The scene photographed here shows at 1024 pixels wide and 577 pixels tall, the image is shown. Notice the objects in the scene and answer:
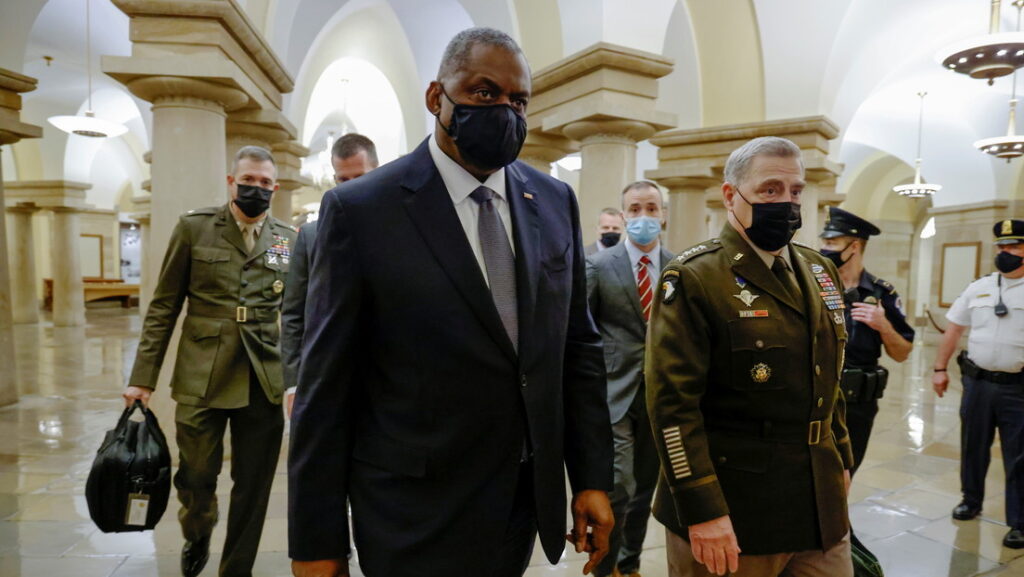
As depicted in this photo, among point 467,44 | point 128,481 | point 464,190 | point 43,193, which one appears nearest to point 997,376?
point 464,190

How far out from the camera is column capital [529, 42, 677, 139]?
15.7ft

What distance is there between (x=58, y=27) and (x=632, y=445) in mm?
12889

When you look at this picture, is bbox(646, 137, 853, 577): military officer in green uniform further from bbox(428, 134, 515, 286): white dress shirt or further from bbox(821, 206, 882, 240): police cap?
bbox(821, 206, 882, 240): police cap

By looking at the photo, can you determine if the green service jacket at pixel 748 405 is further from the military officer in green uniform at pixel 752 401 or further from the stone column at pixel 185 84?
the stone column at pixel 185 84

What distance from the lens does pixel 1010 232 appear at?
3842mm

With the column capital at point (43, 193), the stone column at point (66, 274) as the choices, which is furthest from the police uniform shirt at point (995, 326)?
the column capital at point (43, 193)

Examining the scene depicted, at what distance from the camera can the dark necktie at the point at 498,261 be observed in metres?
1.40

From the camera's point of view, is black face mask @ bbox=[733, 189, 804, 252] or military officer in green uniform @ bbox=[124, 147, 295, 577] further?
military officer in green uniform @ bbox=[124, 147, 295, 577]

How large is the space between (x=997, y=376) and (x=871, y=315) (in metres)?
1.63

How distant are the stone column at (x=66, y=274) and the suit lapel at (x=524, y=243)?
1635 cm

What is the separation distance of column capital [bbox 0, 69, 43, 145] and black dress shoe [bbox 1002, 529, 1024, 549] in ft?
29.6

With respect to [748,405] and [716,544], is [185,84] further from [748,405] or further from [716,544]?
[716,544]

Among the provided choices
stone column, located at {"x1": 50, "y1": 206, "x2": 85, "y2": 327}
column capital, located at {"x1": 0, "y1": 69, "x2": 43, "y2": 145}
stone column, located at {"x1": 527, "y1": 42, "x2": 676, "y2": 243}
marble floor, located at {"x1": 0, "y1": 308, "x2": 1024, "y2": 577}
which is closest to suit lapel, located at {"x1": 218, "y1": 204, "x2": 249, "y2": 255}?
marble floor, located at {"x1": 0, "y1": 308, "x2": 1024, "y2": 577}

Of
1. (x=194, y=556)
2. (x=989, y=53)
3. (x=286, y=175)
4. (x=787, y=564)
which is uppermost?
(x=989, y=53)
